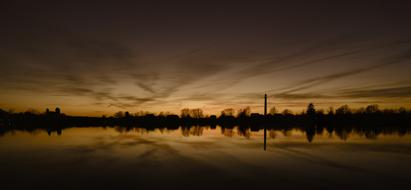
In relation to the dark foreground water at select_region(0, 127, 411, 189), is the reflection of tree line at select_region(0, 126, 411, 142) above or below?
above

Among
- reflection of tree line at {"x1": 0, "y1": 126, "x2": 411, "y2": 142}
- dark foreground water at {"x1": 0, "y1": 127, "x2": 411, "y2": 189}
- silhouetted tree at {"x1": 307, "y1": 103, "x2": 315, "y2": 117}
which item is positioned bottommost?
dark foreground water at {"x1": 0, "y1": 127, "x2": 411, "y2": 189}

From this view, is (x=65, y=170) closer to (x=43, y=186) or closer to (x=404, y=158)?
(x=43, y=186)

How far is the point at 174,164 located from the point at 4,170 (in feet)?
33.0

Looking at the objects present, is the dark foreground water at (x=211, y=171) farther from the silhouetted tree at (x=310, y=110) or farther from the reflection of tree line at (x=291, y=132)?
the silhouetted tree at (x=310, y=110)

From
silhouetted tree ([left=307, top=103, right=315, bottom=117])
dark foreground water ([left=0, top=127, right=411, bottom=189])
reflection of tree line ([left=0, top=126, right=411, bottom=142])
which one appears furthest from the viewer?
silhouetted tree ([left=307, top=103, right=315, bottom=117])

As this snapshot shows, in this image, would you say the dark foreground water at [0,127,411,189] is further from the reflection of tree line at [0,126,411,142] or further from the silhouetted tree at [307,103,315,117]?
the silhouetted tree at [307,103,315,117]

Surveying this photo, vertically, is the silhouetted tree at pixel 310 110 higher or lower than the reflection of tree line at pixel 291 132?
higher

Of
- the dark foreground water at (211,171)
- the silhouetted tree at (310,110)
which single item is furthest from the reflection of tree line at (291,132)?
the silhouetted tree at (310,110)

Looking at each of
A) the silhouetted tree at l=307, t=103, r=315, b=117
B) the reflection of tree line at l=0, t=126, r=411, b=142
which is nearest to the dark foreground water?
the reflection of tree line at l=0, t=126, r=411, b=142

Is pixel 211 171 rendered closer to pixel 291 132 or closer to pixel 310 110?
pixel 291 132

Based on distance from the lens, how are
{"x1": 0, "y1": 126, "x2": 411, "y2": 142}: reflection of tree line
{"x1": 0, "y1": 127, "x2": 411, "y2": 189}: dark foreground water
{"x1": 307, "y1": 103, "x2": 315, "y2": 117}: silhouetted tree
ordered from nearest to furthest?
{"x1": 0, "y1": 127, "x2": 411, "y2": 189}: dark foreground water, {"x1": 0, "y1": 126, "x2": 411, "y2": 142}: reflection of tree line, {"x1": 307, "y1": 103, "x2": 315, "y2": 117}: silhouetted tree

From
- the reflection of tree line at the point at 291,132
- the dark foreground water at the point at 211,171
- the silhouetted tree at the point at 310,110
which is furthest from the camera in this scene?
the silhouetted tree at the point at 310,110

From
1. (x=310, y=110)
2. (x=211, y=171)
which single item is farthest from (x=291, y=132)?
(x=310, y=110)

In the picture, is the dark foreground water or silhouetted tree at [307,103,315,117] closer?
the dark foreground water
